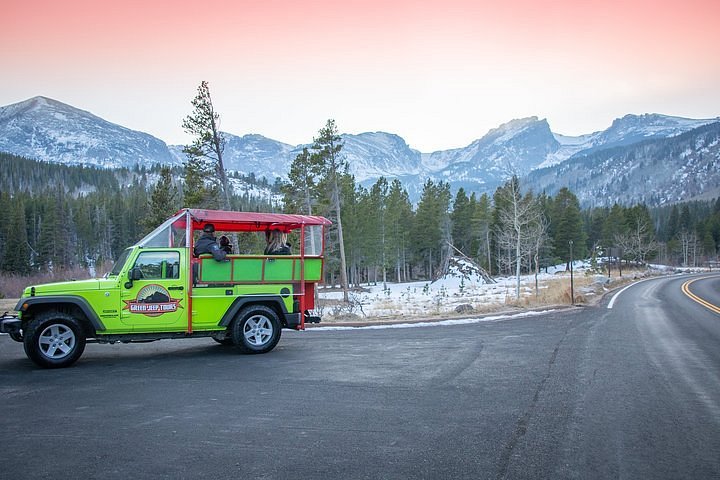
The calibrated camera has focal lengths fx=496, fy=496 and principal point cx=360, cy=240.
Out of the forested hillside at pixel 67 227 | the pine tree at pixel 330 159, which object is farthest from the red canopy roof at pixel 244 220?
the forested hillside at pixel 67 227

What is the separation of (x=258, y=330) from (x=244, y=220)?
7.73ft

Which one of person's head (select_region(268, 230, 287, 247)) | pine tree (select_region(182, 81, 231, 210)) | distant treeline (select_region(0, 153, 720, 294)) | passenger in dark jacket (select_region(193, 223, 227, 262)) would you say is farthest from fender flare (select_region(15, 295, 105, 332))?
distant treeline (select_region(0, 153, 720, 294))

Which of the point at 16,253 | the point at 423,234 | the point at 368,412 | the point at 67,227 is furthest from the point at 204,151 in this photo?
the point at 67,227

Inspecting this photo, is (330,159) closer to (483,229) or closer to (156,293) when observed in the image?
(156,293)

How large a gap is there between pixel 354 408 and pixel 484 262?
72.4 meters

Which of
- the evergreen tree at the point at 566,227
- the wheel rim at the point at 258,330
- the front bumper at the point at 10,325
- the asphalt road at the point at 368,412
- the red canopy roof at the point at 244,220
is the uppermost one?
the evergreen tree at the point at 566,227

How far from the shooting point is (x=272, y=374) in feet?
26.8

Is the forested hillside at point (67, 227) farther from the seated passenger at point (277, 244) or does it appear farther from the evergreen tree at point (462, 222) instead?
the evergreen tree at point (462, 222)

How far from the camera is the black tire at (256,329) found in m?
9.88

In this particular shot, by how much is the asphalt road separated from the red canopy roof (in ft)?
8.87

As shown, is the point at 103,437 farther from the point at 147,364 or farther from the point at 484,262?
the point at 484,262

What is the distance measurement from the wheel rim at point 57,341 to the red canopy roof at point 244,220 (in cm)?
272

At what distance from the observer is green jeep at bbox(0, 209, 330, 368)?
28.4 feet

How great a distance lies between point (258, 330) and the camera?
33.3ft
